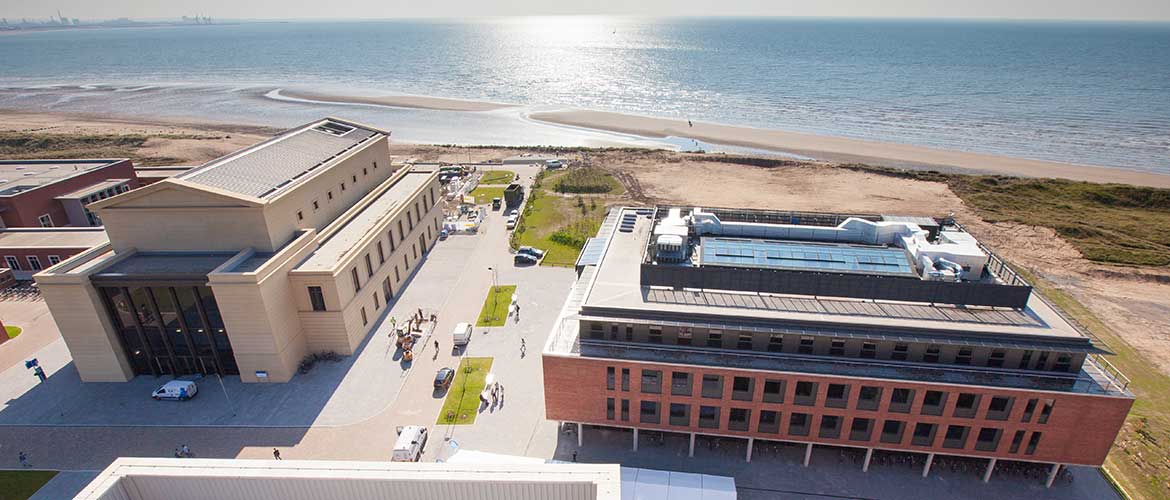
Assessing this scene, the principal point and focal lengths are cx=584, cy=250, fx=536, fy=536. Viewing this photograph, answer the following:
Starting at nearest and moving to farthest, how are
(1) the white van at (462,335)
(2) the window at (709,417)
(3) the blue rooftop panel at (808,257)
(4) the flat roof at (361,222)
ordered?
(2) the window at (709,417), (3) the blue rooftop panel at (808,257), (4) the flat roof at (361,222), (1) the white van at (462,335)

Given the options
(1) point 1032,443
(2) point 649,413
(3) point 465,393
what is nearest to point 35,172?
(3) point 465,393

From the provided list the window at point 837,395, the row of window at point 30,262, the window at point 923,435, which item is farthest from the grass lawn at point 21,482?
the window at point 923,435

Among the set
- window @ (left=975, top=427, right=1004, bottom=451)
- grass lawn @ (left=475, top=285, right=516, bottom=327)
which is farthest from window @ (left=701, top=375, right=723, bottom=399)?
grass lawn @ (left=475, top=285, right=516, bottom=327)

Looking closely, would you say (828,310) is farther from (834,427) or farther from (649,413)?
(649,413)

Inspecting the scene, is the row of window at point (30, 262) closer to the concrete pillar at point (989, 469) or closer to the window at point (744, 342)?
the window at point (744, 342)

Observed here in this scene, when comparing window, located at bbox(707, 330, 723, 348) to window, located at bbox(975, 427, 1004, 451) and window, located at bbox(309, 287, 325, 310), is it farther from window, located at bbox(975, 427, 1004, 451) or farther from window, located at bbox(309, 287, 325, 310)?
window, located at bbox(309, 287, 325, 310)
